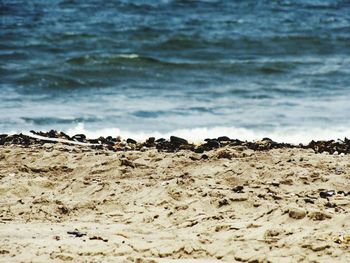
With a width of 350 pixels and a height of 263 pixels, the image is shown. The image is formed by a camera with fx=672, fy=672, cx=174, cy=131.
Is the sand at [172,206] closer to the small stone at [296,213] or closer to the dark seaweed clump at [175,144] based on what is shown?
the small stone at [296,213]

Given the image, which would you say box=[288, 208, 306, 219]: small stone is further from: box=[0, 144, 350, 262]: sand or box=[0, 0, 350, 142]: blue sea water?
box=[0, 0, 350, 142]: blue sea water

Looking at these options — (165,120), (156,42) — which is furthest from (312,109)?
(156,42)

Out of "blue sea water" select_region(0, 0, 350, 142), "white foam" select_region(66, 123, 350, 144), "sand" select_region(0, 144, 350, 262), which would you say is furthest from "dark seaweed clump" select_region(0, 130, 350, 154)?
"blue sea water" select_region(0, 0, 350, 142)

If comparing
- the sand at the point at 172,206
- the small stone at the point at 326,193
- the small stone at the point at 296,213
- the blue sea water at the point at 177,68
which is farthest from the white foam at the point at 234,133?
the small stone at the point at 296,213

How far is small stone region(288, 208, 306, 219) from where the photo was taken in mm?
4469

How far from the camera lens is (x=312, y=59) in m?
16.6

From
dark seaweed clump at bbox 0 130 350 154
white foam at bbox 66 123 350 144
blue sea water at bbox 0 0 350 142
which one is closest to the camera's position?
dark seaweed clump at bbox 0 130 350 154

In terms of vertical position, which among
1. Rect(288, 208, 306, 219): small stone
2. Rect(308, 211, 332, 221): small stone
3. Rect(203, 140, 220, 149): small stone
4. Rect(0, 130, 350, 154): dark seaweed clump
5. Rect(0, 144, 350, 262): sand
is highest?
Rect(308, 211, 332, 221): small stone

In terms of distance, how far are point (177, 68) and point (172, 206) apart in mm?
10475

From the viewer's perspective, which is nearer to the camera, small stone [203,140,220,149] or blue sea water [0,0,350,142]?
small stone [203,140,220,149]

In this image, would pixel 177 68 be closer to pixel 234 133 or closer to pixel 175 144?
pixel 234 133

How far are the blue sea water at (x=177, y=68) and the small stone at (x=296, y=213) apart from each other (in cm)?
462

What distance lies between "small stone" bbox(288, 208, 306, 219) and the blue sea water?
462 cm

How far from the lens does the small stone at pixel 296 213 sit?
14.7 ft
